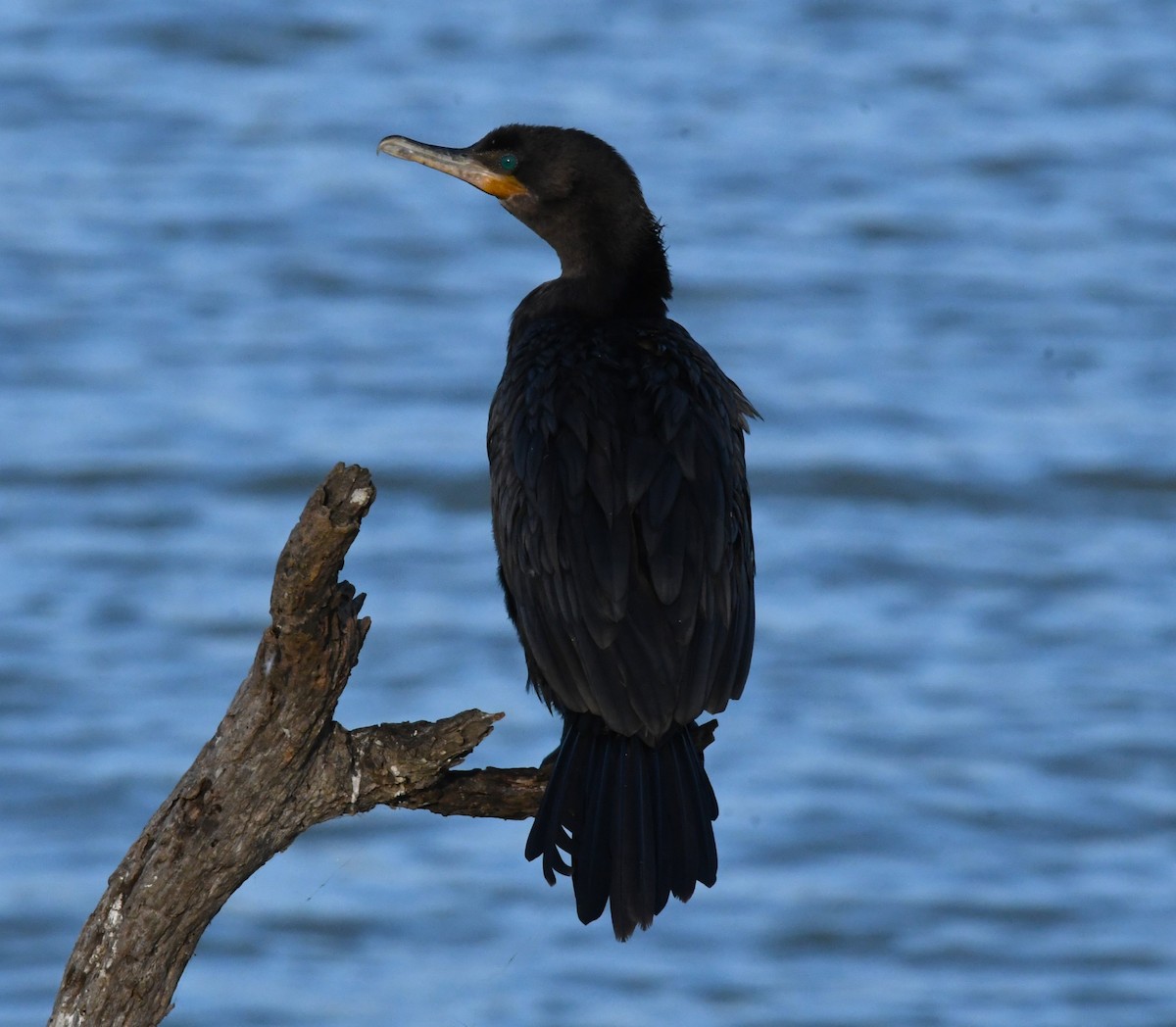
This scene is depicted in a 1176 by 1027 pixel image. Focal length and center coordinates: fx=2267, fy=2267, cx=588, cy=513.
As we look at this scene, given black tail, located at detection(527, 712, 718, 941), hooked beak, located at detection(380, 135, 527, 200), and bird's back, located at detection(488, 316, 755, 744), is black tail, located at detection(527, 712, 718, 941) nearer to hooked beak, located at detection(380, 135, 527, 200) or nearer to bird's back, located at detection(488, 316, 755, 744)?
bird's back, located at detection(488, 316, 755, 744)

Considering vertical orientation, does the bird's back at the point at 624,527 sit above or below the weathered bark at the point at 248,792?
above

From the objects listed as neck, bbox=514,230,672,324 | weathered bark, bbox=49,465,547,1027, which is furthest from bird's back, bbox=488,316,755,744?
weathered bark, bbox=49,465,547,1027

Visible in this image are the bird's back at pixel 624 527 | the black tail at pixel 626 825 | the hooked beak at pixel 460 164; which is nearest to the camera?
the black tail at pixel 626 825

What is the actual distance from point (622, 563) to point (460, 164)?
159 centimetres

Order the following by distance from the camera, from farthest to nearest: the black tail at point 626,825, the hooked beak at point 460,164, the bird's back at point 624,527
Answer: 1. the hooked beak at point 460,164
2. the bird's back at point 624,527
3. the black tail at point 626,825

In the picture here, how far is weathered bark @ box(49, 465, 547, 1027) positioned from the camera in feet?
14.3

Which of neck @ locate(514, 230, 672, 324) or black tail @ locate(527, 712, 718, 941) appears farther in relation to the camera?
neck @ locate(514, 230, 672, 324)

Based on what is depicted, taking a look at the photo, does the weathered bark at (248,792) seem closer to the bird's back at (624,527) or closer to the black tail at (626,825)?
the black tail at (626,825)

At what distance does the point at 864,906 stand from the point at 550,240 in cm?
555

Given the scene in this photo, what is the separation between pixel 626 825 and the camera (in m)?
4.79

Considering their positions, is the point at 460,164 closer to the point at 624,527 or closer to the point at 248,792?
the point at 624,527

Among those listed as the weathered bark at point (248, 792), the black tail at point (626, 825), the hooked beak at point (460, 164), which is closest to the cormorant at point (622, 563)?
the black tail at point (626, 825)

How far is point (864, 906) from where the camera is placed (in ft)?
35.6

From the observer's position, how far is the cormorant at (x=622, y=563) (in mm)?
4805
